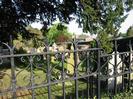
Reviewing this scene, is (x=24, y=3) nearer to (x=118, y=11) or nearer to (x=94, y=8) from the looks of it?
(x=94, y=8)

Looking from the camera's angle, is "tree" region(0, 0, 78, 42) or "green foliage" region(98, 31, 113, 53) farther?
"tree" region(0, 0, 78, 42)

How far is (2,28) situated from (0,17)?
1.35 ft

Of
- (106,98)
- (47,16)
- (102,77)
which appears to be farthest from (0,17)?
(102,77)

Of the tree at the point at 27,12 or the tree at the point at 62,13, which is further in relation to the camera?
the tree at the point at 27,12

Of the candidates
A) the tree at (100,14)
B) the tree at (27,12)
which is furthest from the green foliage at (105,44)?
the tree at (27,12)

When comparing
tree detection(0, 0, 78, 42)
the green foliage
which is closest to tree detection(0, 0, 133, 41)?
tree detection(0, 0, 78, 42)

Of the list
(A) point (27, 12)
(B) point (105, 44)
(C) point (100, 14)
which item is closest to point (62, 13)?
(A) point (27, 12)

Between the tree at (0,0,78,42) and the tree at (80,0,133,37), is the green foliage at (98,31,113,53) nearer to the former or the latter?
the tree at (80,0,133,37)

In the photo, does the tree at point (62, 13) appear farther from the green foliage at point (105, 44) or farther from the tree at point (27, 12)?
the green foliage at point (105, 44)

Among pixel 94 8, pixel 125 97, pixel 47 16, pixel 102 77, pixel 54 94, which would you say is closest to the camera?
pixel 102 77

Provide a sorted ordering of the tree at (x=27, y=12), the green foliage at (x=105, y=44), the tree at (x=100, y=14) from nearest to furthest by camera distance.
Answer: the green foliage at (x=105, y=44), the tree at (x=100, y=14), the tree at (x=27, y=12)

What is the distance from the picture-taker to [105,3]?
9422mm

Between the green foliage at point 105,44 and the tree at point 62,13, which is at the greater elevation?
the tree at point 62,13

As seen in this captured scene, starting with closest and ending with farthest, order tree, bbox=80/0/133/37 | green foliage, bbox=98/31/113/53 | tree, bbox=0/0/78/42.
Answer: green foliage, bbox=98/31/113/53 → tree, bbox=80/0/133/37 → tree, bbox=0/0/78/42
